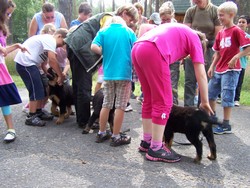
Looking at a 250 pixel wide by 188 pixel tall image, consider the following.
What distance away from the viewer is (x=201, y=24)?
565 cm

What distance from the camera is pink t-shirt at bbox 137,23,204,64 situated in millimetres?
3512

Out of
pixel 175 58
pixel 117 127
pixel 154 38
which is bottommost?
pixel 117 127

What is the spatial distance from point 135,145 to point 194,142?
0.94 m

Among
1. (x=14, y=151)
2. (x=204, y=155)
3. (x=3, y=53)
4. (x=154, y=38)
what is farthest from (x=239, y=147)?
(x=3, y=53)

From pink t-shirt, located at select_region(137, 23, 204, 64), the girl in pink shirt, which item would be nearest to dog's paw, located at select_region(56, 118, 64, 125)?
the girl in pink shirt

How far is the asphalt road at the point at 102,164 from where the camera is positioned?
3.25 m

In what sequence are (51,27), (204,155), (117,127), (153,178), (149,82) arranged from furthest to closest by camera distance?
(51,27), (117,127), (204,155), (149,82), (153,178)

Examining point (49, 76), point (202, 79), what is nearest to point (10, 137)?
point (49, 76)

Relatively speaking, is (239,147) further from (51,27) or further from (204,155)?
(51,27)

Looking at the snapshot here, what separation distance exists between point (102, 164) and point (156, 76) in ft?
3.92

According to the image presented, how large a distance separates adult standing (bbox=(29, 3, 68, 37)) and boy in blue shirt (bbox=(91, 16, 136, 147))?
2394mm

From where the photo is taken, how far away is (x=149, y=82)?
362 centimetres

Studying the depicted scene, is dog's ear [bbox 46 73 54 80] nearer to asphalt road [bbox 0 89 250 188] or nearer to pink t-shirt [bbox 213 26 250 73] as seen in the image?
asphalt road [bbox 0 89 250 188]

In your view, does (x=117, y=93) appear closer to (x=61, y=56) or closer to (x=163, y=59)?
(x=163, y=59)
